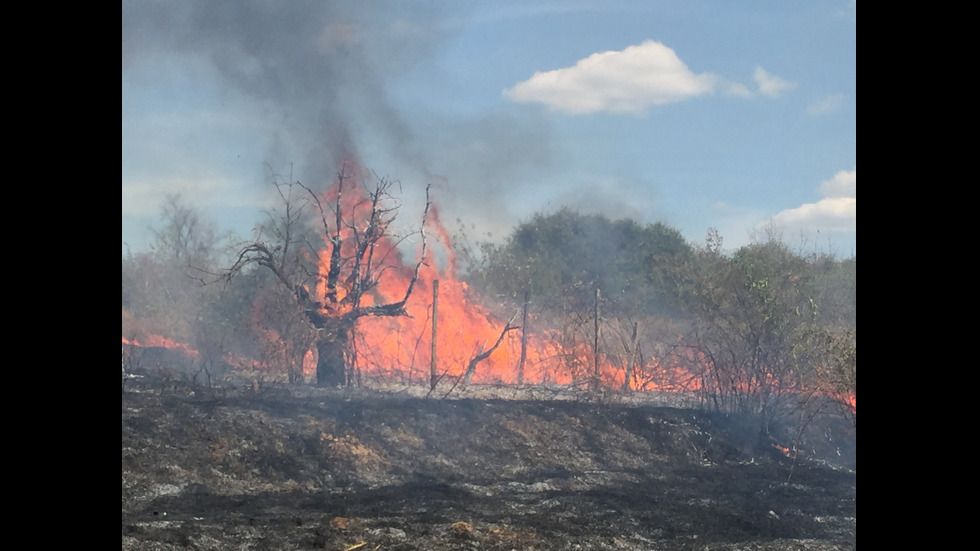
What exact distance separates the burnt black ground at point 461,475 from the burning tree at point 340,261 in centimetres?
109

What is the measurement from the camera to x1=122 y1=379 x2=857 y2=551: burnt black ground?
29.1 feet

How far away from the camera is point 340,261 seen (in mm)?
14875

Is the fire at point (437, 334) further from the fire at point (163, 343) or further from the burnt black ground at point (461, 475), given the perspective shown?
the fire at point (163, 343)

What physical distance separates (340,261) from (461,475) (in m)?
5.08

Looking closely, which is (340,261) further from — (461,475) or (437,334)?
(461,475)

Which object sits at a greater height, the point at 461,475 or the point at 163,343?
the point at 163,343

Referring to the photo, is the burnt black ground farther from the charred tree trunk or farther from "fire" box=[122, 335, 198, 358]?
"fire" box=[122, 335, 198, 358]

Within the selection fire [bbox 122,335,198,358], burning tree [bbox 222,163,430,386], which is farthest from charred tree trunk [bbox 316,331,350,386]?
fire [bbox 122,335,198,358]

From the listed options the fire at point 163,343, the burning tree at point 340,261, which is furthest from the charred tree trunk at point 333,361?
the fire at point 163,343

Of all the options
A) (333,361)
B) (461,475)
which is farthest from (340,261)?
(461,475)

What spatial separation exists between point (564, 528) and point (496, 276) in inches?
339

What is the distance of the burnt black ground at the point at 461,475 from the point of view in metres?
8.88

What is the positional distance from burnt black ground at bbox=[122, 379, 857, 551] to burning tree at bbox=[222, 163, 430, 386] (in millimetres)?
1087
